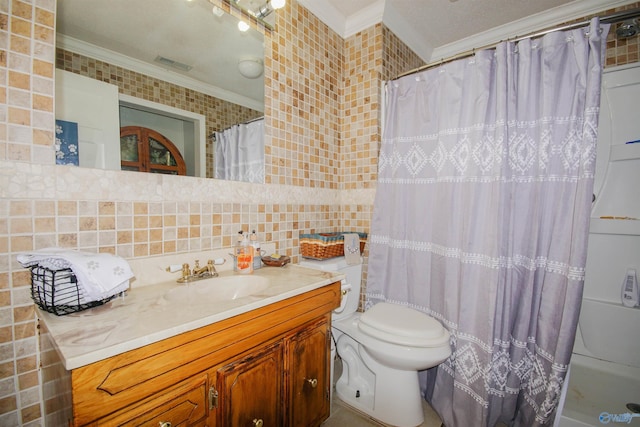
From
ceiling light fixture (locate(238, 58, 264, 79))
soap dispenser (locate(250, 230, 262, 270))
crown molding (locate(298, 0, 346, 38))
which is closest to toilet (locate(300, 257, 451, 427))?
soap dispenser (locate(250, 230, 262, 270))

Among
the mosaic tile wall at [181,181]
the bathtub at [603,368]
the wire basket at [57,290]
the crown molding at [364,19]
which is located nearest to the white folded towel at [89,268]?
the wire basket at [57,290]

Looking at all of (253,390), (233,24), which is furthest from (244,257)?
(233,24)

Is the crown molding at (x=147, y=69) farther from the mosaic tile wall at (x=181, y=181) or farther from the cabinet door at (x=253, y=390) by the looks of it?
the cabinet door at (x=253, y=390)

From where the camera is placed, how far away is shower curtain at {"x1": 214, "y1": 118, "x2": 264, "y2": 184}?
139cm

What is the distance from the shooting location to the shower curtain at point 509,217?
1272mm

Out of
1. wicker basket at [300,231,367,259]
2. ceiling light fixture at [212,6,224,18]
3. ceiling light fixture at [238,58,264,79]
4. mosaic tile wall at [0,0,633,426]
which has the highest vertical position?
ceiling light fixture at [212,6,224,18]

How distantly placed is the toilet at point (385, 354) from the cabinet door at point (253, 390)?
0.52m

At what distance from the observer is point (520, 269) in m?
1.44

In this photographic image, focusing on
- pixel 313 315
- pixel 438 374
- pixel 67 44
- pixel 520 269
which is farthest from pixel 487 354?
pixel 67 44

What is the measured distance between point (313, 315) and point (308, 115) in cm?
134

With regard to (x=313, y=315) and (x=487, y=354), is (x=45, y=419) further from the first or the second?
(x=487, y=354)

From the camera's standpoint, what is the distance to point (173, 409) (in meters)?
0.74

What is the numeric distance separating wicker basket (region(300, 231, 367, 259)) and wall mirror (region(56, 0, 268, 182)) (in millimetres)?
615

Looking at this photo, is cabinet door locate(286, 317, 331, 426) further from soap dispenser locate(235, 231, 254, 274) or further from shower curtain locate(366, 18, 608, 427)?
shower curtain locate(366, 18, 608, 427)
